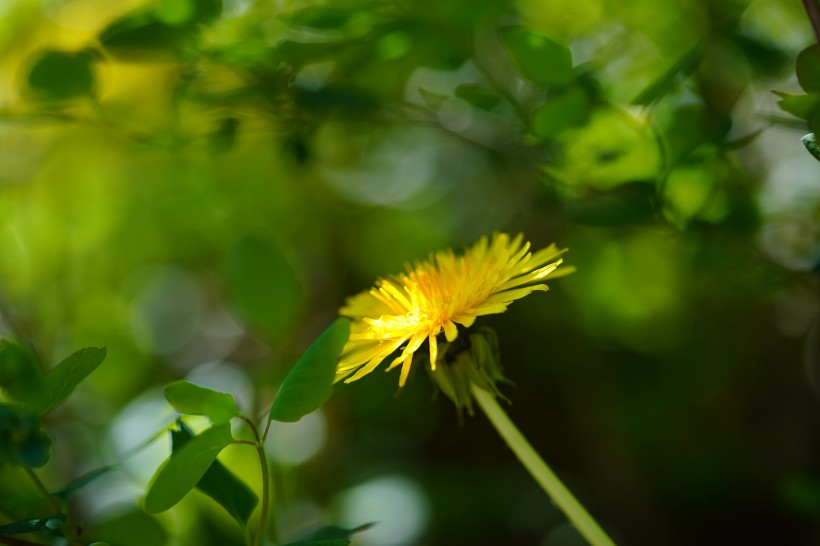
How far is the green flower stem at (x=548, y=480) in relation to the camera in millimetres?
411

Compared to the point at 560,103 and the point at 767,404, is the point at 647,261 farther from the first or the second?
the point at 560,103

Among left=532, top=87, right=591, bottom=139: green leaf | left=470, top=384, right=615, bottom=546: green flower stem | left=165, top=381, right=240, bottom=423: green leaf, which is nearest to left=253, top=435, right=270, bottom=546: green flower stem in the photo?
left=165, top=381, right=240, bottom=423: green leaf

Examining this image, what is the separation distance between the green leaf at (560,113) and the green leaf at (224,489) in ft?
0.97

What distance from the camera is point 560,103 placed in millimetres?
517

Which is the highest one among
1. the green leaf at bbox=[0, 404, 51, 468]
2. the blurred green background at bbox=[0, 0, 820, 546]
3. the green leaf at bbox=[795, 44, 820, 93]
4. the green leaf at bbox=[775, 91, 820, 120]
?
the green leaf at bbox=[0, 404, 51, 468]

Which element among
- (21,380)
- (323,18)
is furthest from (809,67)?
(21,380)

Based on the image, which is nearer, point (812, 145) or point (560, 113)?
point (812, 145)

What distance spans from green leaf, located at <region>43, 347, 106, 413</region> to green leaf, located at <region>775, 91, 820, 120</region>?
1.17ft

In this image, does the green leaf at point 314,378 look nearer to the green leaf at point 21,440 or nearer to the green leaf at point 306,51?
the green leaf at point 21,440

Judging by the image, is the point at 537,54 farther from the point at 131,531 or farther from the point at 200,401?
the point at 131,531

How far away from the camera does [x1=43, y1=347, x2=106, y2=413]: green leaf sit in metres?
0.38

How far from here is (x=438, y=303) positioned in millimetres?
433

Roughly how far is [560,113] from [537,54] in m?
0.04

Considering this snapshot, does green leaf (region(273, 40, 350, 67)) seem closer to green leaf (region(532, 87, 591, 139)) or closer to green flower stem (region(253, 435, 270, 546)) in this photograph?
green leaf (region(532, 87, 591, 139))
